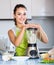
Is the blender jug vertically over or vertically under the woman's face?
under

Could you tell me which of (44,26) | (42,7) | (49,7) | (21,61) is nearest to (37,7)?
(42,7)

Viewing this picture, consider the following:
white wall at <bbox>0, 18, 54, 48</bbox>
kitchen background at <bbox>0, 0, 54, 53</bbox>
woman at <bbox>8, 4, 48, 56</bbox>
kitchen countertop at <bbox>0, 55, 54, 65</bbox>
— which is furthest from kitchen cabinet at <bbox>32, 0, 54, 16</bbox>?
kitchen countertop at <bbox>0, 55, 54, 65</bbox>

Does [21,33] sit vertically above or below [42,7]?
below

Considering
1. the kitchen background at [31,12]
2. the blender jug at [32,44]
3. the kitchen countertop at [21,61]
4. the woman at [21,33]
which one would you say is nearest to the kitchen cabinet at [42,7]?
the kitchen background at [31,12]

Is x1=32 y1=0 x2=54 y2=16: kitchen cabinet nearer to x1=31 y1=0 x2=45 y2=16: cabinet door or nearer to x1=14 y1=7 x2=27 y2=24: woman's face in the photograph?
x1=31 y1=0 x2=45 y2=16: cabinet door

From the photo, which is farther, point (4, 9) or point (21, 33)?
point (4, 9)

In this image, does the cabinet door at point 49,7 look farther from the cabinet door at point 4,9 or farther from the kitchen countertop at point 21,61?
the kitchen countertop at point 21,61

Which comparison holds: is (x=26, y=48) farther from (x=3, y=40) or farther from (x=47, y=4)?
(x=47, y=4)

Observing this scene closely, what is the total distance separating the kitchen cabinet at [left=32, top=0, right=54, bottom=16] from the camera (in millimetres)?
3033

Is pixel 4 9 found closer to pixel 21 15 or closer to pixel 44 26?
pixel 44 26

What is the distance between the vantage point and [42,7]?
10.0 feet

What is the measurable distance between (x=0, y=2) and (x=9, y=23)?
0.47m

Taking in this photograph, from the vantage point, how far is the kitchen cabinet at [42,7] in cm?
303

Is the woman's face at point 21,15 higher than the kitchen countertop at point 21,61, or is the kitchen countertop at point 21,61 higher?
the woman's face at point 21,15
